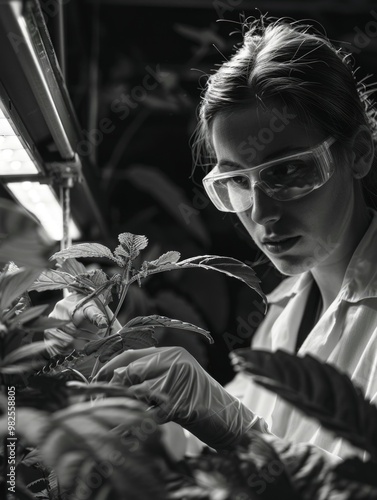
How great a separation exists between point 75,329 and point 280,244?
661 millimetres

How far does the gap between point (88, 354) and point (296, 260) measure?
2.14ft

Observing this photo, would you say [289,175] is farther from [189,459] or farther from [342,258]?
[189,459]

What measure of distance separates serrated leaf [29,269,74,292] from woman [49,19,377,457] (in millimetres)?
380

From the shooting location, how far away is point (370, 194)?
57.6 inches

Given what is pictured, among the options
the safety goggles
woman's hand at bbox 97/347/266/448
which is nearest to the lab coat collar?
the safety goggles

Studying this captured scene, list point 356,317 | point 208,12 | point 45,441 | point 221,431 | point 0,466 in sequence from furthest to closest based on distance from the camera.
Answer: point 208,12
point 356,317
point 221,431
point 0,466
point 45,441

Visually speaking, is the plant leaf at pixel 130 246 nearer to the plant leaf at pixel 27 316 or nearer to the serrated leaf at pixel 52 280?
the serrated leaf at pixel 52 280

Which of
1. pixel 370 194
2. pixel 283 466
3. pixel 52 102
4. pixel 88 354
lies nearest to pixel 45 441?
pixel 283 466

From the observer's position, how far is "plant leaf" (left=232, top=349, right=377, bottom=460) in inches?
14.5

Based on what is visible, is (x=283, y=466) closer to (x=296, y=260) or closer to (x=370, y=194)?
(x=296, y=260)

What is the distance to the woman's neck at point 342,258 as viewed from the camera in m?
1.36

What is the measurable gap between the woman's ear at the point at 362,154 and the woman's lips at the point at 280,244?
25 centimetres
